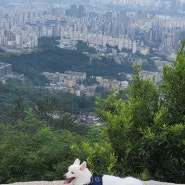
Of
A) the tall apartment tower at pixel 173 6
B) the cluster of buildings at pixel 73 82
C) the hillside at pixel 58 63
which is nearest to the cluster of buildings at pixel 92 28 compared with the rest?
the tall apartment tower at pixel 173 6

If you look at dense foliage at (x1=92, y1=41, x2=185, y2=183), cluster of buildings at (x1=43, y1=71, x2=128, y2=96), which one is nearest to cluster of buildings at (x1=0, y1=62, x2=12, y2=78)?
cluster of buildings at (x1=43, y1=71, x2=128, y2=96)

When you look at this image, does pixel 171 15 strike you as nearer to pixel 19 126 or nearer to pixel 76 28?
pixel 76 28

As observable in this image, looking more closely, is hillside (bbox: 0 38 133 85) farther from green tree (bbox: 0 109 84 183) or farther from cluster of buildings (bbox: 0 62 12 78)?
green tree (bbox: 0 109 84 183)

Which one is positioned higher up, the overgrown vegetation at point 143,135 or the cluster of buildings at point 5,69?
the overgrown vegetation at point 143,135

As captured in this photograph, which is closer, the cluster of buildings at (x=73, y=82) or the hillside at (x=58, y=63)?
the cluster of buildings at (x=73, y=82)

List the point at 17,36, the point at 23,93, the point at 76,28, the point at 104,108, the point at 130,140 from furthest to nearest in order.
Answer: the point at 76,28 < the point at 17,36 < the point at 23,93 < the point at 104,108 < the point at 130,140

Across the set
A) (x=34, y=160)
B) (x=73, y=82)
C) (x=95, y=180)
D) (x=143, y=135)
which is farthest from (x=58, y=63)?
(x=95, y=180)

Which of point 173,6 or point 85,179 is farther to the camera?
point 173,6

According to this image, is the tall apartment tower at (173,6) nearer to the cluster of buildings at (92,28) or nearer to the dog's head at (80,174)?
the cluster of buildings at (92,28)

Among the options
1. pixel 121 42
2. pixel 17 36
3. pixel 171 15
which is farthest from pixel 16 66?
pixel 171 15

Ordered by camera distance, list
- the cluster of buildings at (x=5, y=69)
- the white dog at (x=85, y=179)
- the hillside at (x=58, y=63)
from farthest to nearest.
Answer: the hillside at (x=58, y=63)
the cluster of buildings at (x=5, y=69)
the white dog at (x=85, y=179)

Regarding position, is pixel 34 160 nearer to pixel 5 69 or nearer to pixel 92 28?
pixel 5 69
